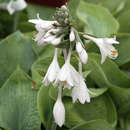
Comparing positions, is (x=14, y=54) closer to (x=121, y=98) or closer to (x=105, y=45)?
(x=121, y=98)

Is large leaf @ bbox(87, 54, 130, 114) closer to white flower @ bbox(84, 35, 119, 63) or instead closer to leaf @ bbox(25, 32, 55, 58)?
leaf @ bbox(25, 32, 55, 58)

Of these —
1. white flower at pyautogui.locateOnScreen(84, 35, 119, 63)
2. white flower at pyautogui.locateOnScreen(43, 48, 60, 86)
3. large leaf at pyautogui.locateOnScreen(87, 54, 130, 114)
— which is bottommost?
large leaf at pyautogui.locateOnScreen(87, 54, 130, 114)

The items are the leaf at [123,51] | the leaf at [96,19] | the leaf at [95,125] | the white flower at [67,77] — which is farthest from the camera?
the leaf at [96,19]

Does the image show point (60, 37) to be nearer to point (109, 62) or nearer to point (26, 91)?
point (26, 91)

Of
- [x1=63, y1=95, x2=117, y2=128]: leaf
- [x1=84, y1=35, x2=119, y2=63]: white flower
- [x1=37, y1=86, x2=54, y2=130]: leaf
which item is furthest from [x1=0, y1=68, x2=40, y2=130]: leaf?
[x1=84, y1=35, x2=119, y2=63]: white flower

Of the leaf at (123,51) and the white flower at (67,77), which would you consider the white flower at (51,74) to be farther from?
the leaf at (123,51)

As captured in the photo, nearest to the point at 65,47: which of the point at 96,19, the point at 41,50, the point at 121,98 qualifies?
the point at 121,98

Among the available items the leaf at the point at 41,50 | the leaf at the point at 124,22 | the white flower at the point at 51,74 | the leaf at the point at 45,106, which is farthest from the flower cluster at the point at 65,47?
the leaf at the point at 124,22

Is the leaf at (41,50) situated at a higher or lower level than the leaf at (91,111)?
higher
